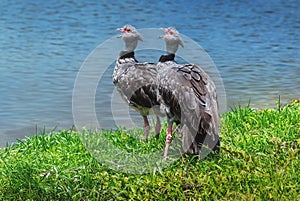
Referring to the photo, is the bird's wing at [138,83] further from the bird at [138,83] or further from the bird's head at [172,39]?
the bird's head at [172,39]

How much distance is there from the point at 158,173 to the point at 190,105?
0.66 meters

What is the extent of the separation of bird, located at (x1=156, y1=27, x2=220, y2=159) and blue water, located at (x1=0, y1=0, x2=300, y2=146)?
266cm

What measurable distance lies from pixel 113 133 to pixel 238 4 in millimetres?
18796

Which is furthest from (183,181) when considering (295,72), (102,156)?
(295,72)

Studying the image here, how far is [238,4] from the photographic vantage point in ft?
84.7

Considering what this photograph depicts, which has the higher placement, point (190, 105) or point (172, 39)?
point (172, 39)

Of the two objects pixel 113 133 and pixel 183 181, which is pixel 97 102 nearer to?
pixel 113 133

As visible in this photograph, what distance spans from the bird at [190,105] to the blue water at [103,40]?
2.66 meters

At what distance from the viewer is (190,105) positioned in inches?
251

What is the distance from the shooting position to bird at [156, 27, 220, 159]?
20.9 feet

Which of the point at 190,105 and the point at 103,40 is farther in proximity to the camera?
the point at 103,40

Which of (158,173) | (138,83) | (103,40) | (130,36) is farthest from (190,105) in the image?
(103,40)

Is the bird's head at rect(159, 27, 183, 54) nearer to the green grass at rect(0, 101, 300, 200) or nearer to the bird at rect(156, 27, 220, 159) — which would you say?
the bird at rect(156, 27, 220, 159)

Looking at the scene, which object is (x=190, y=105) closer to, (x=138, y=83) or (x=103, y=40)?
(x=138, y=83)
